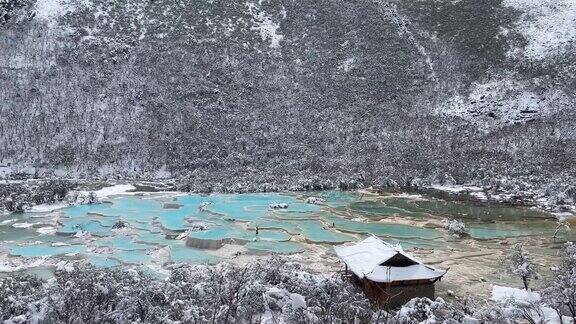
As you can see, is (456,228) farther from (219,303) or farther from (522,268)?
(219,303)

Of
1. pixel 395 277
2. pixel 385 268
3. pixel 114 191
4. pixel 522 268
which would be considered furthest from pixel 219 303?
pixel 114 191

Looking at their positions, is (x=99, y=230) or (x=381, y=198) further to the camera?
(x=381, y=198)

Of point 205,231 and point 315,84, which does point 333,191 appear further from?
point 315,84

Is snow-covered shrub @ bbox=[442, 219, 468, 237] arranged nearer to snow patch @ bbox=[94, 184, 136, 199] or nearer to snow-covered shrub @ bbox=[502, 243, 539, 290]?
snow-covered shrub @ bbox=[502, 243, 539, 290]

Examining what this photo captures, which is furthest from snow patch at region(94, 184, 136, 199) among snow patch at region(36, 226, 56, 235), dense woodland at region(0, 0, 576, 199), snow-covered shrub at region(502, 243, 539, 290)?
snow-covered shrub at region(502, 243, 539, 290)

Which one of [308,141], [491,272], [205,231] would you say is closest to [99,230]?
[205,231]
